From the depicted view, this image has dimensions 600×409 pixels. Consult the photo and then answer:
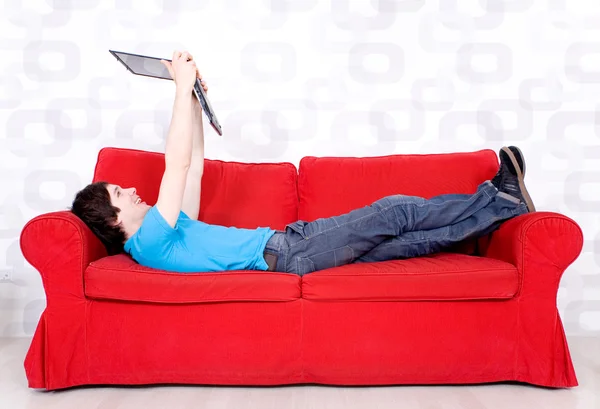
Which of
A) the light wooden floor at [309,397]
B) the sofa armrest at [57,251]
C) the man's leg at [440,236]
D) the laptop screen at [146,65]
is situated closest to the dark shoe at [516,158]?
the man's leg at [440,236]

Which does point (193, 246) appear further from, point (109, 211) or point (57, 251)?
point (57, 251)

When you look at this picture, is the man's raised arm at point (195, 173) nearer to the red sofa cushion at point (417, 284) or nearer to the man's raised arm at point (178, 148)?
the man's raised arm at point (178, 148)

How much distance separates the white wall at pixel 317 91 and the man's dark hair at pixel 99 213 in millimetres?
933

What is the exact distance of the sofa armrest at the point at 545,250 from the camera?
7.47 ft

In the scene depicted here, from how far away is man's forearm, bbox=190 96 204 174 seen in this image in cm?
275

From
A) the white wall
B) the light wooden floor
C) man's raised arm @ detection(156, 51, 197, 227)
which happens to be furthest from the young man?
the white wall

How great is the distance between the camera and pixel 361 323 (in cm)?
227

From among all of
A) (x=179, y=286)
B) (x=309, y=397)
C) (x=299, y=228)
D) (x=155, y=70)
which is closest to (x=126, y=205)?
(x=179, y=286)

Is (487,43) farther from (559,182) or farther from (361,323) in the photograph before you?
(361,323)

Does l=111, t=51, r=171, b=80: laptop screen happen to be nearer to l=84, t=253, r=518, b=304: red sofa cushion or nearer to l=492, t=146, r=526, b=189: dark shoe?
l=84, t=253, r=518, b=304: red sofa cushion

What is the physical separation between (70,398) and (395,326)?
112 centimetres

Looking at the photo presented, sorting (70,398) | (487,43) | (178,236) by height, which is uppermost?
(487,43)

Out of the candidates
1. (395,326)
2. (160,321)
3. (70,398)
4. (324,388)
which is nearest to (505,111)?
(395,326)

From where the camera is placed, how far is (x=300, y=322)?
7.45ft
